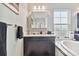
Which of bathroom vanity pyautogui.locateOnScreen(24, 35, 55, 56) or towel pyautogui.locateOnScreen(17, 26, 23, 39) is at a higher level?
towel pyautogui.locateOnScreen(17, 26, 23, 39)

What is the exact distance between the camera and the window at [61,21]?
192cm

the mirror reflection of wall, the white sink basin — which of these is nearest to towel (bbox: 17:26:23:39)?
the mirror reflection of wall

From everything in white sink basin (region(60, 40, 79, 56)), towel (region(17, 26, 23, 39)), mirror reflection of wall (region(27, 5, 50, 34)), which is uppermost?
mirror reflection of wall (region(27, 5, 50, 34))

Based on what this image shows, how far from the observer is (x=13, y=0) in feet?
4.56

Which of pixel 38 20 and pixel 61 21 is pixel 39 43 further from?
pixel 61 21

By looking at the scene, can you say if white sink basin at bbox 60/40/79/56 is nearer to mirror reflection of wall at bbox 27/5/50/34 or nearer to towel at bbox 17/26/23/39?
mirror reflection of wall at bbox 27/5/50/34

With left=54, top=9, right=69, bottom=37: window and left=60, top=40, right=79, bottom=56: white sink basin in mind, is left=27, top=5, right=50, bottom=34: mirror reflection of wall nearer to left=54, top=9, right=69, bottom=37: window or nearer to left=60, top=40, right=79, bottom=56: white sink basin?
left=54, top=9, right=69, bottom=37: window

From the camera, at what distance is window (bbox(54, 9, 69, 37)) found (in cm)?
192

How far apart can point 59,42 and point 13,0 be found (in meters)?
0.99

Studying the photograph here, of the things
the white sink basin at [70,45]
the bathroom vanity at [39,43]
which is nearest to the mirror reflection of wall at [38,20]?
the bathroom vanity at [39,43]

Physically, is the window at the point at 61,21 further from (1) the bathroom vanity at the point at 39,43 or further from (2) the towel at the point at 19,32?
(2) the towel at the point at 19,32

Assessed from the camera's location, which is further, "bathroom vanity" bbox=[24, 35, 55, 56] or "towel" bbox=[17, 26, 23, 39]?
"bathroom vanity" bbox=[24, 35, 55, 56]

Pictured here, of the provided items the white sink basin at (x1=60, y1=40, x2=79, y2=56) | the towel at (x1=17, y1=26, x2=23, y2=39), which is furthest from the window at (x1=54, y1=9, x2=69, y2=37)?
the towel at (x1=17, y1=26, x2=23, y2=39)

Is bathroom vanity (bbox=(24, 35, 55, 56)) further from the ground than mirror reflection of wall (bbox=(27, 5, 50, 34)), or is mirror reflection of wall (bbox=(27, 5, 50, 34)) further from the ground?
mirror reflection of wall (bbox=(27, 5, 50, 34))
